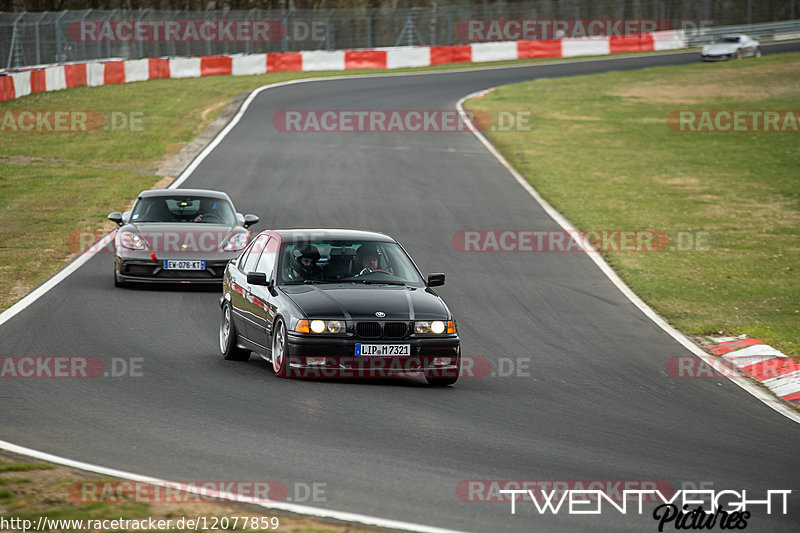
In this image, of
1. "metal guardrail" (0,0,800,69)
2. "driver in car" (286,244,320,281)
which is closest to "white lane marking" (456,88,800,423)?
"driver in car" (286,244,320,281)

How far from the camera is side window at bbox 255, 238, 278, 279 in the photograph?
11447mm

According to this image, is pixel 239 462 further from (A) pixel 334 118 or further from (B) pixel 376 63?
(B) pixel 376 63

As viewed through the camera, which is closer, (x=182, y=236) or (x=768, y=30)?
(x=182, y=236)

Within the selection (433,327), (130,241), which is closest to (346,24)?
(130,241)

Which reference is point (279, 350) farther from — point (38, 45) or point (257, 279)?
point (38, 45)

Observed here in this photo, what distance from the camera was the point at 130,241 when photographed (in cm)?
1644

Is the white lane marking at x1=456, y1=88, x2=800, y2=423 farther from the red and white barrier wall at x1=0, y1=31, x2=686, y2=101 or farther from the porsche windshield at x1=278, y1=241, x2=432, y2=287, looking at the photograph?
the red and white barrier wall at x1=0, y1=31, x2=686, y2=101

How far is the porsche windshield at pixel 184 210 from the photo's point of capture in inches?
691

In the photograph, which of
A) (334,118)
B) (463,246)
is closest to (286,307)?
(463,246)

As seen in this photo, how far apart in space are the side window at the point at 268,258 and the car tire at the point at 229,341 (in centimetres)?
67

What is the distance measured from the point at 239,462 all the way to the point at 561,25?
195ft

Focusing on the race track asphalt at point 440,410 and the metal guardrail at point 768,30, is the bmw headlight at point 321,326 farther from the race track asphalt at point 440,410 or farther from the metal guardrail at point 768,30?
the metal guardrail at point 768,30

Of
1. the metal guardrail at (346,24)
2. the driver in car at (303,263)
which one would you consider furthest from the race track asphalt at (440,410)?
the metal guardrail at (346,24)

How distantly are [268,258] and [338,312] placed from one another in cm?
175
